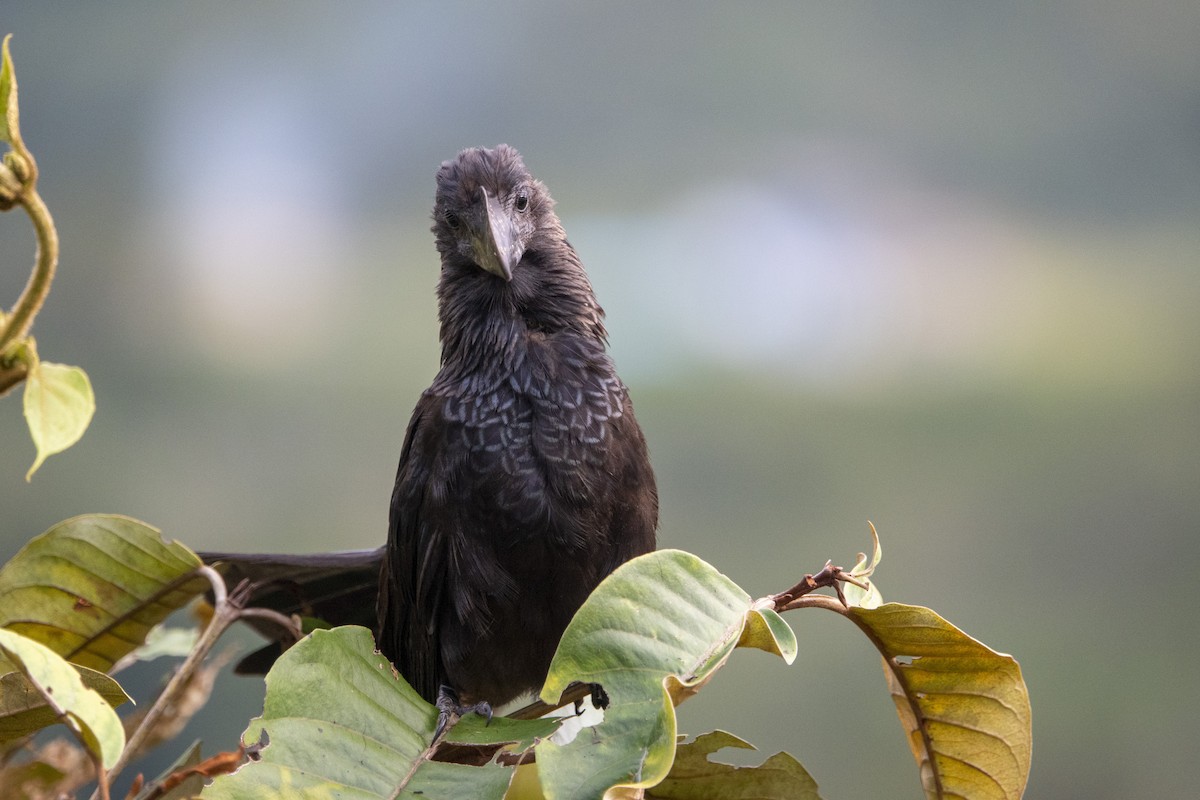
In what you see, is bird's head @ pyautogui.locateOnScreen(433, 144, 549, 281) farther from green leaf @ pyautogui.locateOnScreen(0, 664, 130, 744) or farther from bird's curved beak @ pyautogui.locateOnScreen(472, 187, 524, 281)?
green leaf @ pyautogui.locateOnScreen(0, 664, 130, 744)

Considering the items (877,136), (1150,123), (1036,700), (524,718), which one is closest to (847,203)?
(877,136)

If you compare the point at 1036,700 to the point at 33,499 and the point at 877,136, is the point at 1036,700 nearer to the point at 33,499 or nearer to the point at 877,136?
the point at 877,136

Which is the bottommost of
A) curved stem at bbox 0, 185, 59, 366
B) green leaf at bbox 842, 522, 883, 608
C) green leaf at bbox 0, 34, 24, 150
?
green leaf at bbox 842, 522, 883, 608

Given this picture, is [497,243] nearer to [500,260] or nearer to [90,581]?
[500,260]

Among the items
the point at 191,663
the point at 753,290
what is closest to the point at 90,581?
the point at 191,663

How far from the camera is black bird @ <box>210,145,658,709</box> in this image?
1.10 metres

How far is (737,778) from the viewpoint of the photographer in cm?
77

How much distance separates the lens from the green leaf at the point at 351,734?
2.06 ft

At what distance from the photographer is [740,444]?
294 cm

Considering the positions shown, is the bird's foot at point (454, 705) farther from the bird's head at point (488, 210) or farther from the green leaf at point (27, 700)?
the bird's head at point (488, 210)

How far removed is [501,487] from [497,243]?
11.3 inches

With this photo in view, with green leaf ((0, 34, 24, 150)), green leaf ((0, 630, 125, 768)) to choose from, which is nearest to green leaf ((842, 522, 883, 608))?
green leaf ((0, 630, 125, 768))

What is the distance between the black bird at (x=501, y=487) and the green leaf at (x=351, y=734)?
1.03ft

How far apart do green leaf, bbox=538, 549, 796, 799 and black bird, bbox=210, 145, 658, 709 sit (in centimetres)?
45
